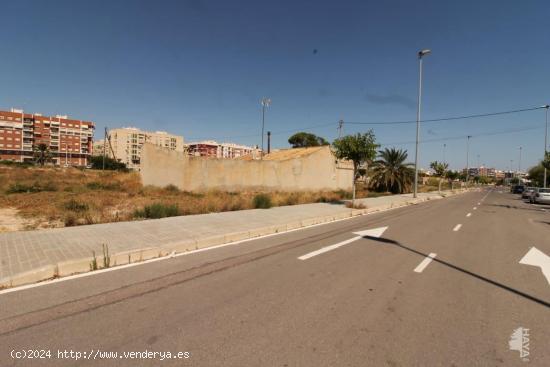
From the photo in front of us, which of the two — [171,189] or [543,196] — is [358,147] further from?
[543,196]

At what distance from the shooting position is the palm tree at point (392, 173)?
31.5 metres

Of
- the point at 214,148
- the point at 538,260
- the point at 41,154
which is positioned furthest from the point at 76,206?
the point at 214,148

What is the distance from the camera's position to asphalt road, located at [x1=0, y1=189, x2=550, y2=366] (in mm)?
2695

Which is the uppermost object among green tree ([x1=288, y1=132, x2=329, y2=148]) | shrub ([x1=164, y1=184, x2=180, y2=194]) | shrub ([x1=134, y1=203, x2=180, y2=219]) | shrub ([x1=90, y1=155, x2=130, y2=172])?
green tree ([x1=288, y1=132, x2=329, y2=148])

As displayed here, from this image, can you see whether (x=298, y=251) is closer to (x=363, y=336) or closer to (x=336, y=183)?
(x=363, y=336)

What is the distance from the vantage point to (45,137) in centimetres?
10338

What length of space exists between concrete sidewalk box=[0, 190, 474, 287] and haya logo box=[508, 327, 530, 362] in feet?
18.8

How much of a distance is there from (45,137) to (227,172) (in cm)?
11772

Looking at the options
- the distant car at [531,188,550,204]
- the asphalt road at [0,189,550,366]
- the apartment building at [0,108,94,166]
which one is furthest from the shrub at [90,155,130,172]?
the distant car at [531,188,550,204]

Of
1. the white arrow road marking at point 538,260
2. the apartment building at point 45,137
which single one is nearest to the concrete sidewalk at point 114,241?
the white arrow road marking at point 538,260

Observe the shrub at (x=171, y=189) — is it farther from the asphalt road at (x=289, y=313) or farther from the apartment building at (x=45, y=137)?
the apartment building at (x=45, y=137)

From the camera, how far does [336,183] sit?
28422 millimetres

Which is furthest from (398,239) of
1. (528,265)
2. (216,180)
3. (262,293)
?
(216,180)

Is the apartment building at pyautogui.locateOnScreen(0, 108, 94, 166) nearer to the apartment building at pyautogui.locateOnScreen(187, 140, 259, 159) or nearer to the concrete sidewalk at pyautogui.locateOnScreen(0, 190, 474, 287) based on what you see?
the apartment building at pyautogui.locateOnScreen(187, 140, 259, 159)
